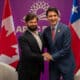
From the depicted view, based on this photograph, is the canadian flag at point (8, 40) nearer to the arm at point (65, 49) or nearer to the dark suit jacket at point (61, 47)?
the dark suit jacket at point (61, 47)

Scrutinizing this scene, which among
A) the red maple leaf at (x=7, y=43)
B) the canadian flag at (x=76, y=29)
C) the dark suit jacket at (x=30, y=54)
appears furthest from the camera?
the red maple leaf at (x=7, y=43)

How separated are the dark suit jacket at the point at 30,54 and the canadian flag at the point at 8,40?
35.6 inches

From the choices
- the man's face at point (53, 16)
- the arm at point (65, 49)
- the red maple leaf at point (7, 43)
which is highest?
the man's face at point (53, 16)

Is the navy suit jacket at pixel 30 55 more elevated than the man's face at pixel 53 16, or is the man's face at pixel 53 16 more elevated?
→ the man's face at pixel 53 16

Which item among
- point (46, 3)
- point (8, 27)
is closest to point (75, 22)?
point (46, 3)

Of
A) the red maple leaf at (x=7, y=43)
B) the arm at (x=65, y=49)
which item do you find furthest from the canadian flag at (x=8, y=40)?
the arm at (x=65, y=49)

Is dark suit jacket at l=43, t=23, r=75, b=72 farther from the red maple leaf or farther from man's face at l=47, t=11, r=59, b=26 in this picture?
the red maple leaf

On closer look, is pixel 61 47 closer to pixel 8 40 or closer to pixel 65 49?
pixel 65 49

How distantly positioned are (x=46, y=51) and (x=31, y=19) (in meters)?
0.48

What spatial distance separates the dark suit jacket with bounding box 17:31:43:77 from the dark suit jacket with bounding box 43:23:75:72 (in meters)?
0.17

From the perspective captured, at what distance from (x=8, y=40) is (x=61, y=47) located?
1.13 m

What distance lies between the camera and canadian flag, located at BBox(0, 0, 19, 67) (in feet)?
14.0

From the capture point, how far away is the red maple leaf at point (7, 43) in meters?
4.25

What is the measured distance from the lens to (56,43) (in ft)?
11.2
